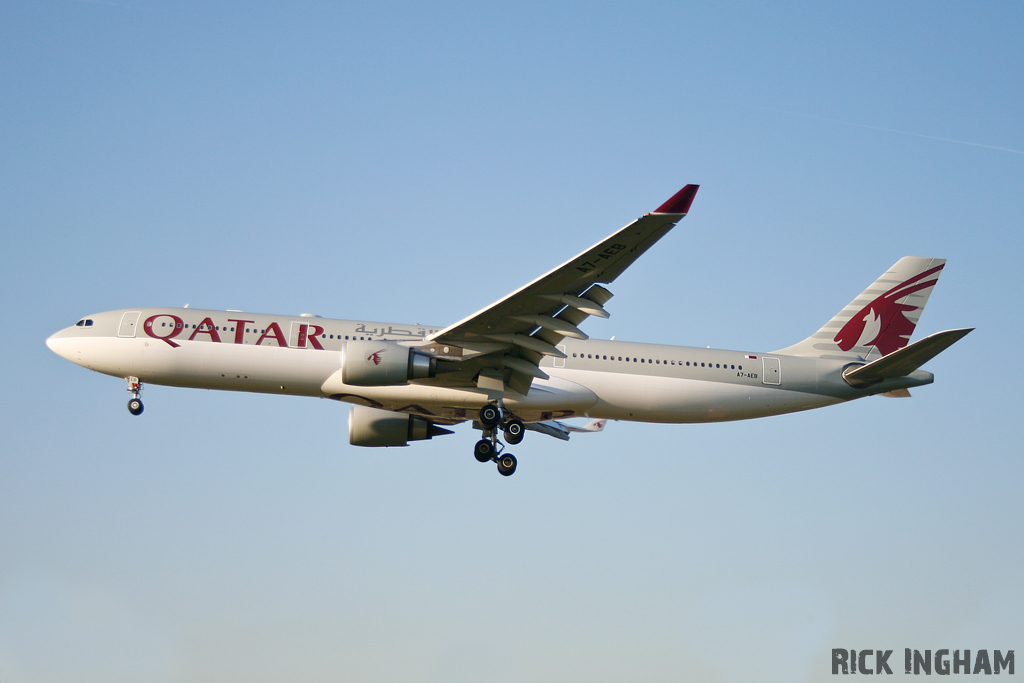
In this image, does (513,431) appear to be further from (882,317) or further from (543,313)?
(882,317)

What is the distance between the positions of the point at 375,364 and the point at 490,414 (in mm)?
4530

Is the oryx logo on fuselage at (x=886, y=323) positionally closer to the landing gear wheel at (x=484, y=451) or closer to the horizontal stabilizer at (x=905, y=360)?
the horizontal stabilizer at (x=905, y=360)

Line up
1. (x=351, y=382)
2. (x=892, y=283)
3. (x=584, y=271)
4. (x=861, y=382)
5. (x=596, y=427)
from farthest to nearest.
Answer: (x=596, y=427) < (x=892, y=283) < (x=861, y=382) < (x=351, y=382) < (x=584, y=271)

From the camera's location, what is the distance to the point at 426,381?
28953mm

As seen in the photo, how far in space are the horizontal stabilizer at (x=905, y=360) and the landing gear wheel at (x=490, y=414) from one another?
1125cm

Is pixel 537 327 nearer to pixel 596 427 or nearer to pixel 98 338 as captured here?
pixel 596 427

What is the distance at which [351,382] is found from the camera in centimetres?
2711

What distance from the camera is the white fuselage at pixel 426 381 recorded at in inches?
1150

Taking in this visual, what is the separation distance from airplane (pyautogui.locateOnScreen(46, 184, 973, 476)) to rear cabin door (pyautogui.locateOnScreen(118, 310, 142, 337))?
1.6 inches

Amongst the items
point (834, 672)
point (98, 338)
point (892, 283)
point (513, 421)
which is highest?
point (892, 283)

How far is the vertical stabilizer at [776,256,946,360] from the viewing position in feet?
109

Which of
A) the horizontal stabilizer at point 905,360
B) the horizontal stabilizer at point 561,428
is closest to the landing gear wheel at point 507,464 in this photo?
the horizontal stabilizer at point 561,428

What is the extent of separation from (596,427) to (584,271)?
13799 millimetres

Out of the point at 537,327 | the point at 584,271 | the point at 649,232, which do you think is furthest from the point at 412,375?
the point at 649,232
